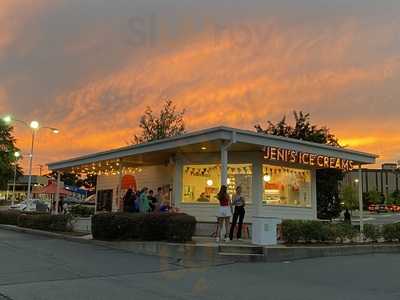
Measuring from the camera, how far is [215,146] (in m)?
19.3

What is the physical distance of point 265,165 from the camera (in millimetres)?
20094

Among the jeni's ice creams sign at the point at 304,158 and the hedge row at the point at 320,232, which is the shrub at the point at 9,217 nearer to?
the jeni's ice creams sign at the point at 304,158

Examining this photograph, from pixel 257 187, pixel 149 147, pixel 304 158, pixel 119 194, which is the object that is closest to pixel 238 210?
pixel 257 187

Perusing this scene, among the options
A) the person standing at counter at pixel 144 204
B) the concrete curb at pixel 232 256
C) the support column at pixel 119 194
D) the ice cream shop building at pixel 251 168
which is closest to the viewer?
the concrete curb at pixel 232 256

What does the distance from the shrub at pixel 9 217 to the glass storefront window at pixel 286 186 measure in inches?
575

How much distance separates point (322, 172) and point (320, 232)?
39.9ft

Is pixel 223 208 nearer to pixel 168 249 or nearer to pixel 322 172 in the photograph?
pixel 168 249

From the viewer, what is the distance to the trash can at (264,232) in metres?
14.8

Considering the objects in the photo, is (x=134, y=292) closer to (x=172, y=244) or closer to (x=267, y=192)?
(x=172, y=244)

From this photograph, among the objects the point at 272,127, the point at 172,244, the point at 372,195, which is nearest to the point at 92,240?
Answer: the point at 172,244

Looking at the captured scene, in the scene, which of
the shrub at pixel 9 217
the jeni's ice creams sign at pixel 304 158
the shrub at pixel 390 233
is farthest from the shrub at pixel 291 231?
the shrub at pixel 9 217

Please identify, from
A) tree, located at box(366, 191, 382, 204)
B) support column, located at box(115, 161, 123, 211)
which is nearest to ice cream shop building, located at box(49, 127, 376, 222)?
support column, located at box(115, 161, 123, 211)

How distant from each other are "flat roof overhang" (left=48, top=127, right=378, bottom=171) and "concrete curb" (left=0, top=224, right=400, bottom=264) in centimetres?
407

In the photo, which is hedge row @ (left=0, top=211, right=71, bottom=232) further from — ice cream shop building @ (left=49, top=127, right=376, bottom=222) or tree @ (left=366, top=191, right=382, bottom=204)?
tree @ (left=366, top=191, right=382, bottom=204)
